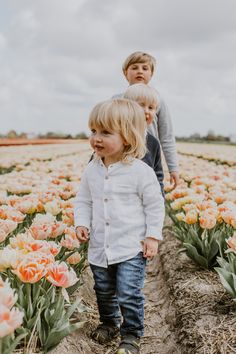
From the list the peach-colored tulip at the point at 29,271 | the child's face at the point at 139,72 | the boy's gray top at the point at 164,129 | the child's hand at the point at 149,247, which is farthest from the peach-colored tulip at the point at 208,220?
the peach-colored tulip at the point at 29,271

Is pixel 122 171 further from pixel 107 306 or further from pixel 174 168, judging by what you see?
pixel 174 168

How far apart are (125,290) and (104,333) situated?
1.51 ft

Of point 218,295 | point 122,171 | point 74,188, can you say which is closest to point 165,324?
point 218,295

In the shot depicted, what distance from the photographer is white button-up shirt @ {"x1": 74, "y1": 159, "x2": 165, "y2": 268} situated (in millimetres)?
2557

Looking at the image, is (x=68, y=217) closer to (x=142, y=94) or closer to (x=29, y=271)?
(x=142, y=94)

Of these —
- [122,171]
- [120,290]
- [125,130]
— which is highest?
[125,130]

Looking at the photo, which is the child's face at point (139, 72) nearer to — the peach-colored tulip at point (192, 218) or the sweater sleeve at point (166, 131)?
the sweater sleeve at point (166, 131)

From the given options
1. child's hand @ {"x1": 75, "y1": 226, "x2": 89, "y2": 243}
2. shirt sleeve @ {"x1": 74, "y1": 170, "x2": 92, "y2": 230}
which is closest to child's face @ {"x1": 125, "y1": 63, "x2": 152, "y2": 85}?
shirt sleeve @ {"x1": 74, "y1": 170, "x2": 92, "y2": 230}

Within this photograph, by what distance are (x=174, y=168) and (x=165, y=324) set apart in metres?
1.52

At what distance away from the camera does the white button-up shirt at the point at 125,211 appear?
2.56m

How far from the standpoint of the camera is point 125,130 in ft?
8.16

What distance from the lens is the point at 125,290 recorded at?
2574mm

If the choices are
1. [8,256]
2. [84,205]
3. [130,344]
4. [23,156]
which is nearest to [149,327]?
[130,344]

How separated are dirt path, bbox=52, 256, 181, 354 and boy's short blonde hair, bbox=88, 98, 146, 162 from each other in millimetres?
1055
